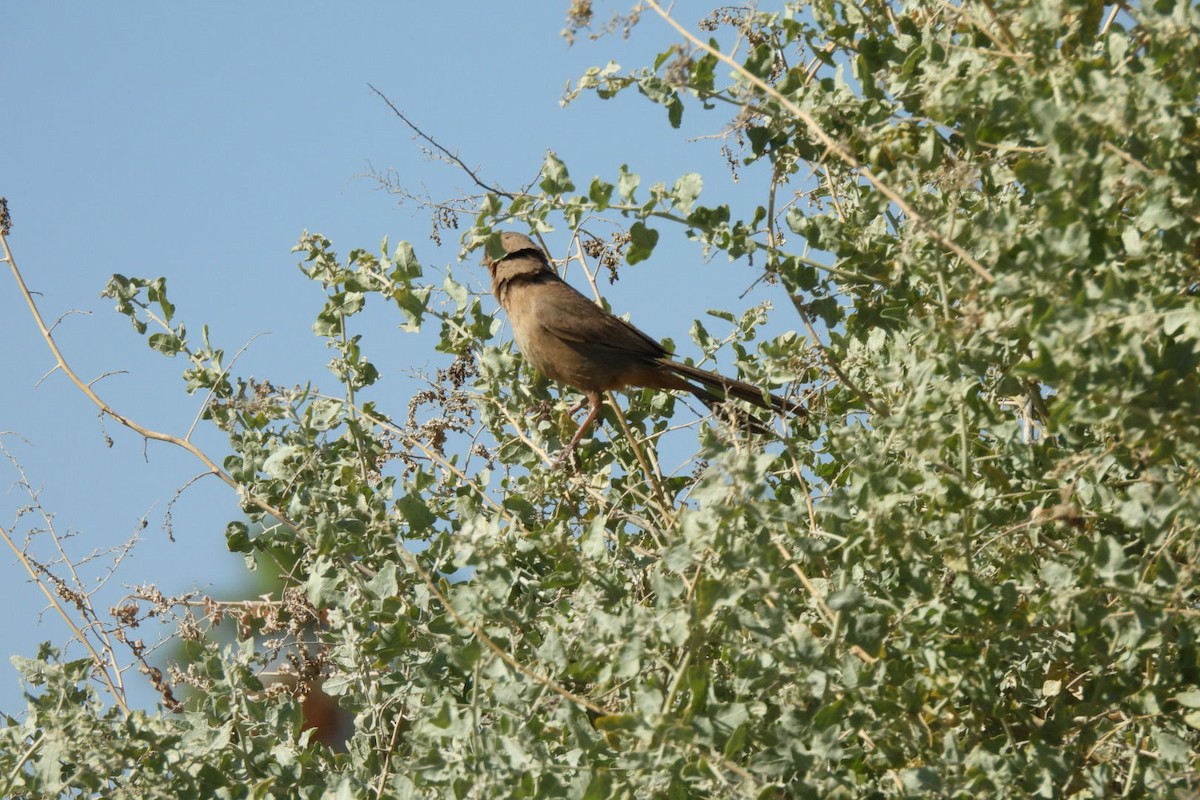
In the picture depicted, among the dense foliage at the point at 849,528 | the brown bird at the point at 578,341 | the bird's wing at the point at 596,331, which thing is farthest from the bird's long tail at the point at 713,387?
the dense foliage at the point at 849,528

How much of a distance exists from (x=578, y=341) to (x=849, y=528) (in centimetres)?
307

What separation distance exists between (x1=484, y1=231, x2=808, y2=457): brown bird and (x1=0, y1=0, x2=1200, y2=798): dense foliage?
1.34 meters

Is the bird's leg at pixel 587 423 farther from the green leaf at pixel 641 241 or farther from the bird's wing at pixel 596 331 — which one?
the green leaf at pixel 641 241

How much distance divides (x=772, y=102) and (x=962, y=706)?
156 centimetres

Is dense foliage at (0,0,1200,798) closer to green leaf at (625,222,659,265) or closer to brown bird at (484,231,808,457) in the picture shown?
green leaf at (625,222,659,265)

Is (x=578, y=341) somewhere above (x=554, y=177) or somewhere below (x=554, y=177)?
above

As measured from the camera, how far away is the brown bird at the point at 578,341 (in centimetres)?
530

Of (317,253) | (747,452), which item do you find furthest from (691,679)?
(317,253)

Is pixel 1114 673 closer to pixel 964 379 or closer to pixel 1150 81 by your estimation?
pixel 964 379

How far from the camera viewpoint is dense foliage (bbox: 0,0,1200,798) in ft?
7.86

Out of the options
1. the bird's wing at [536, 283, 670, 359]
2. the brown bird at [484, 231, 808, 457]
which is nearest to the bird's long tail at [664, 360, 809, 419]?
the brown bird at [484, 231, 808, 457]

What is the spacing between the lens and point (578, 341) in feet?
18.4

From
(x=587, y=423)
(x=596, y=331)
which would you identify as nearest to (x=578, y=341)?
(x=596, y=331)

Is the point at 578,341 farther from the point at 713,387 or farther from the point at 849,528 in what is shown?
the point at 849,528
